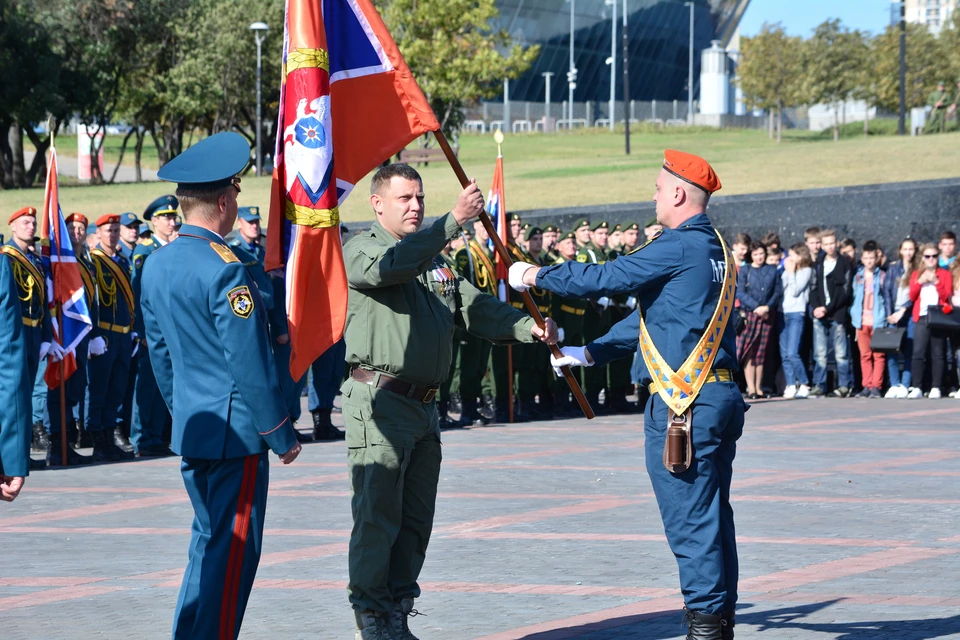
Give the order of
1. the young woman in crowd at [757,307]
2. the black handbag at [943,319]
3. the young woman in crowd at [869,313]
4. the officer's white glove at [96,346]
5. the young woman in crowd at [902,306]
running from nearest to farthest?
the officer's white glove at [96,346] < the black handbag at [943,319] < the young woman in crowd at [902,306] < the young woman in crowd at [869,313] < the young woman in crowd at [757,307]

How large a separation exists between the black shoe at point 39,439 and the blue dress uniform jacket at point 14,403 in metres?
7.98

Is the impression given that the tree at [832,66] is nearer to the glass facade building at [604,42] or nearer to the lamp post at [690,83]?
the glass facade building at [604,42]

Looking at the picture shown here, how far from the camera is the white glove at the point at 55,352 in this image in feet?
38.1

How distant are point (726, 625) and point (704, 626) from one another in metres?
0.11

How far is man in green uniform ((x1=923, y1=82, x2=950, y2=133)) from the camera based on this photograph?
3925 centimetres

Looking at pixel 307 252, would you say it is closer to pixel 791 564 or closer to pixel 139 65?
pixel 791 564

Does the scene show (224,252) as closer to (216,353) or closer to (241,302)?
(241,302)

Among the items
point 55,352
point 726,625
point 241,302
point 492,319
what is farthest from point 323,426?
point 241,302

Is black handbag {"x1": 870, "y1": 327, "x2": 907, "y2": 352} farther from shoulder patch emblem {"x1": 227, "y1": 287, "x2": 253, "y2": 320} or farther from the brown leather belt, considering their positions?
shoulder patch emblem {"x1": 227, "y1": 287, "x2": 253, "y2": 320}

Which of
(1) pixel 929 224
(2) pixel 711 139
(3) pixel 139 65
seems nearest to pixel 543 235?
(1) pixel 929 224

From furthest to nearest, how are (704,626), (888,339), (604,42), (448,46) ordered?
(604,42) < (448,46) < (888,339) < (704,626)

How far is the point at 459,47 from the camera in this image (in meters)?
44.2

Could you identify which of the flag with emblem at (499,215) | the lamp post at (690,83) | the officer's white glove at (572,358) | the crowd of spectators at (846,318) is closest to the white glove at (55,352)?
the flag with emblem at (499,215)

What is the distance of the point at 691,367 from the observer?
18.0 feet
